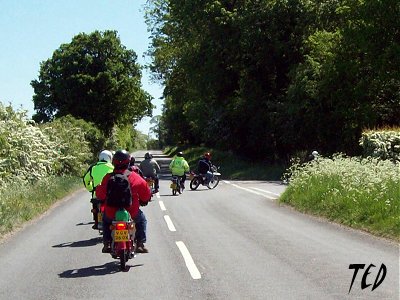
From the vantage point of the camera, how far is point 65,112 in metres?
63.8

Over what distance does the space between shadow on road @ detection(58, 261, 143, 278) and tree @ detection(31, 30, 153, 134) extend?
2103 inches

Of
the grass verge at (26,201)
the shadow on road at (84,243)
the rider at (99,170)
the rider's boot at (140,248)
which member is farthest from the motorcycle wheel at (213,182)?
the rider's boot at (140,248)

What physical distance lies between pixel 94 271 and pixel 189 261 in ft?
5.22

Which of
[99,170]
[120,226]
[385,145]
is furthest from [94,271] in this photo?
[385,145]

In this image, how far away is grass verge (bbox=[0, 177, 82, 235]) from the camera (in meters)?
15.0

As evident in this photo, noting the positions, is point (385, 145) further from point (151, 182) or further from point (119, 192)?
point (119, 192)

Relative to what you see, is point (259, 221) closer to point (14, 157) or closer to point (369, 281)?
point (369, 281)

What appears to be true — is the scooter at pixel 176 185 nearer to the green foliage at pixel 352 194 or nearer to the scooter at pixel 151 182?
the scooter at pixel 151 182

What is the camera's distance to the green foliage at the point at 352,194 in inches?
523

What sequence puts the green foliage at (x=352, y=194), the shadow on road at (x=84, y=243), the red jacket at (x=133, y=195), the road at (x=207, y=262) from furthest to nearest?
1. the green foliage at (x=352, y=194)
2. the shadow on road at (x=84, y=243)
3. the red jacket at (x=133, y=195)
4. the road at (x=207, y=262)

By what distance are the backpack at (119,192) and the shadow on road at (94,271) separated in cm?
103

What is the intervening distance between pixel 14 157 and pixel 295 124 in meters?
21.5

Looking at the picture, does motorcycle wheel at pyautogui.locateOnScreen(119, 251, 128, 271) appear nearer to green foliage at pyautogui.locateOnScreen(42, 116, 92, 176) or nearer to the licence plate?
the licence plate

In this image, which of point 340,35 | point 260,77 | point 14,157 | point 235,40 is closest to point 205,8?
point 235,40
